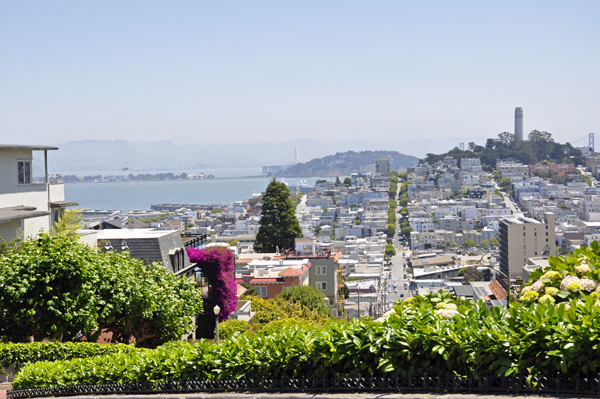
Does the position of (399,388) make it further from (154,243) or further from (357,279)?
(357,279)

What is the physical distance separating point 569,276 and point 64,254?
26.8 ft

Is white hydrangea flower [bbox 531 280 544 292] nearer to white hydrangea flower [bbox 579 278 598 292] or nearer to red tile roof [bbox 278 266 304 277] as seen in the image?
white hydrangea flower [bbox 579 278 598 292]

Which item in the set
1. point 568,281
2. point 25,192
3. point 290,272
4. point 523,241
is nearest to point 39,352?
point 568,281

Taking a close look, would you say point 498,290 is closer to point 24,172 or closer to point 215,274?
point 215,274

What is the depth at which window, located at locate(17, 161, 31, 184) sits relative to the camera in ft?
55.5

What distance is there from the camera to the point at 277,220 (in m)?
45.6

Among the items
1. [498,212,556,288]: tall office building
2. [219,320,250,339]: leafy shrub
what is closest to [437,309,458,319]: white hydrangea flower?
[219,320,250,339]: leafy shrub

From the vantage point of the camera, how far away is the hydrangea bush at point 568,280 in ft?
18.7

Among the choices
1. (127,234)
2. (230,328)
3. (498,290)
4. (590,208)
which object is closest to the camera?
(230,328)

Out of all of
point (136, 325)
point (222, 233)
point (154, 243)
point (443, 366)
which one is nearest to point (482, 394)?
point (443, 366)

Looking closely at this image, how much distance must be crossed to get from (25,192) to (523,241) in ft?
357

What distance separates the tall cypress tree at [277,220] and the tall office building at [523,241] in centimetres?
7445

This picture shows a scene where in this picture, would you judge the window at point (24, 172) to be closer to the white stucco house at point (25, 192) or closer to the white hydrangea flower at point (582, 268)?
the white stucco house at point (25, 192)

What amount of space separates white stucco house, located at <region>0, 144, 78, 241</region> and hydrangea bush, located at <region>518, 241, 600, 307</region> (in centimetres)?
1253
